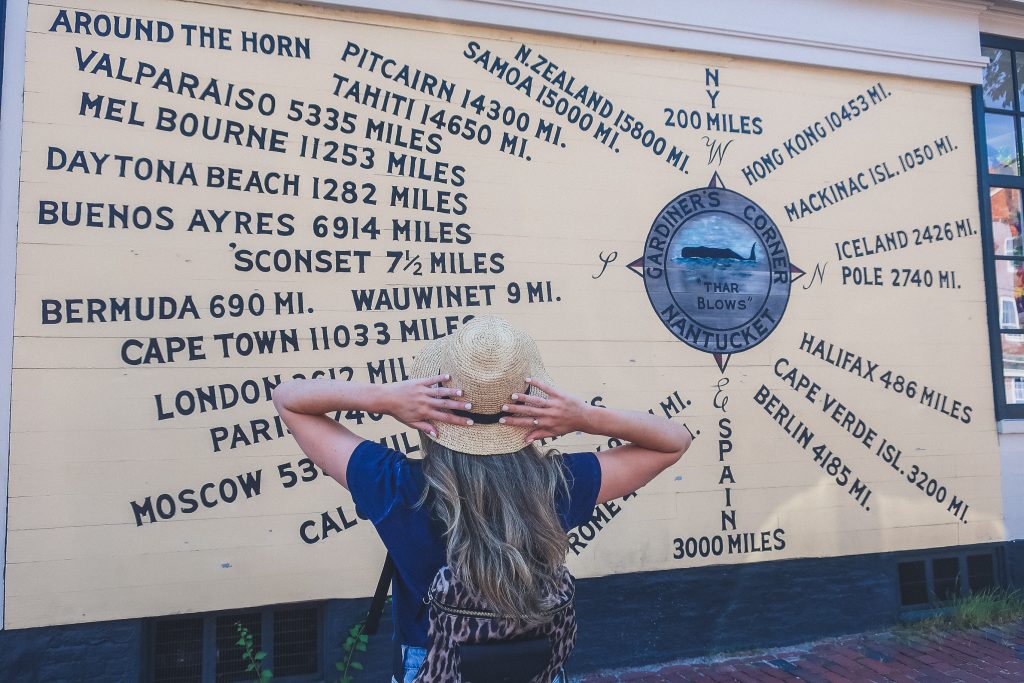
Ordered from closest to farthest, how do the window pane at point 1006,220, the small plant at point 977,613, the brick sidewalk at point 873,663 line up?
the brick sidewalk at point 873,663 < the small plant at point 977,613 < the window pane at point 1006,220

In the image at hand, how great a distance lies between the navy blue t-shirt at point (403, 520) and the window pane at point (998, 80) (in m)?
5.85

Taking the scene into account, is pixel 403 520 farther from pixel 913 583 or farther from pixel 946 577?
pixel 946 577

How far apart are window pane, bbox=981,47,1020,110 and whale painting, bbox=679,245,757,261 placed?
2.71m

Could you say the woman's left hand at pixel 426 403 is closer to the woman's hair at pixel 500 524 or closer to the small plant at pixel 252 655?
the woman's hair at pixel 500 524

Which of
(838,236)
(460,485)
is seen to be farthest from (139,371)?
(838,236)

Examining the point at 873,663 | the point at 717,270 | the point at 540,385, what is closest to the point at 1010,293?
the point at 717,270

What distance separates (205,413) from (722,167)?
360 cm

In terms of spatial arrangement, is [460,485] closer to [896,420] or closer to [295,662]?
[295,662]

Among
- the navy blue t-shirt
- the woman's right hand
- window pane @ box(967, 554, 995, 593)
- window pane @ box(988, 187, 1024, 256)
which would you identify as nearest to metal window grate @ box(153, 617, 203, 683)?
the navy blue t-shirt

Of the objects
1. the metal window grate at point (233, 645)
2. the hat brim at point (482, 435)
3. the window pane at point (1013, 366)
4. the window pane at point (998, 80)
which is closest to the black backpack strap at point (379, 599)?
the hat brim at point (482, 435)

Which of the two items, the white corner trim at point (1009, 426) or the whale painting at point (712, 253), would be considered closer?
the whale painting at point (712, 253)

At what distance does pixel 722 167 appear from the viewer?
16.0ft

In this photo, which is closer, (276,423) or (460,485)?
(460,485)

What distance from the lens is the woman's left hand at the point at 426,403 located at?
173 cm
